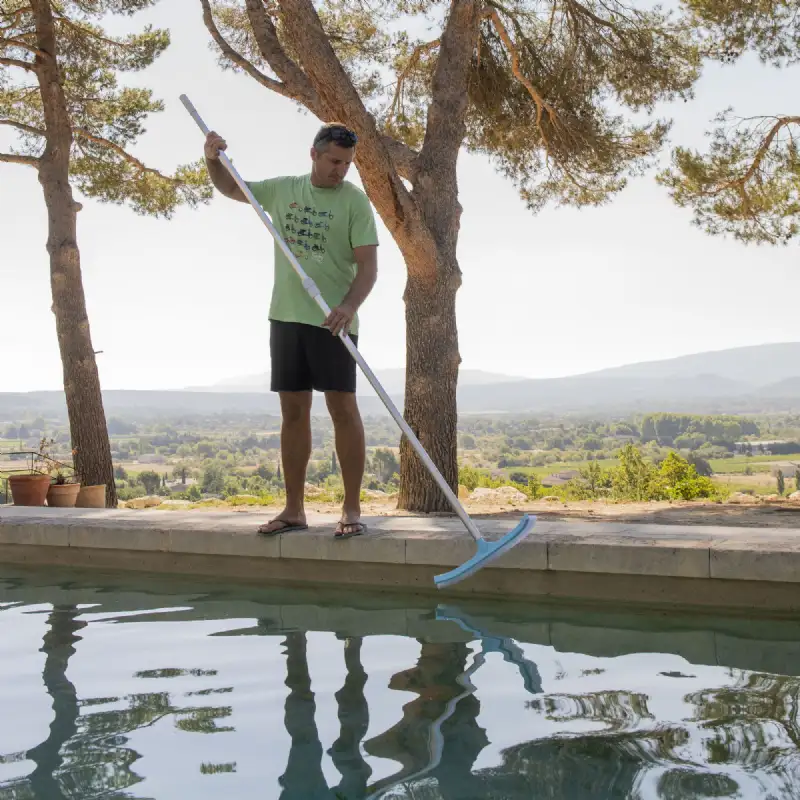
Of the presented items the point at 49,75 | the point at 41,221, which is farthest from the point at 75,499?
the point at 49,75

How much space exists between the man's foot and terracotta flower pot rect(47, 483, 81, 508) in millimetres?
4199

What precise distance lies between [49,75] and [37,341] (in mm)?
130702

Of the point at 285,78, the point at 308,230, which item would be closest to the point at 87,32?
the point at 285,78

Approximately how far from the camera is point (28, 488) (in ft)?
23.7

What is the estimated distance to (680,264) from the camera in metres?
157

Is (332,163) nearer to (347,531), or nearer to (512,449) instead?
(347,531)

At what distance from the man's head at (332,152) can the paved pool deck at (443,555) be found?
137cm

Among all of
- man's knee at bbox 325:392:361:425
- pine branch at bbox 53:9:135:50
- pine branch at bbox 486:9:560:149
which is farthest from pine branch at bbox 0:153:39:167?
man's knee at bbox 325:392:361:425

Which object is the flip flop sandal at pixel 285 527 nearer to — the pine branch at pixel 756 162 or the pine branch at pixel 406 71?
the pine branch at pixel 406 71

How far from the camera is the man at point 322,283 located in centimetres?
368

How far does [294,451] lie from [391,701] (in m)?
1.69

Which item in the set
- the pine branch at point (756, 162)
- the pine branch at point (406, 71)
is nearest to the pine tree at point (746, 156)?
the pine branch at point (756, 162)

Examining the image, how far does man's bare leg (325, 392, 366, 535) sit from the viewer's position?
374cm

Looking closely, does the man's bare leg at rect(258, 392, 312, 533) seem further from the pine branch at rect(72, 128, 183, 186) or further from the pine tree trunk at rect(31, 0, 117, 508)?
the pine branch at rect(72, 128, 183, 186)
